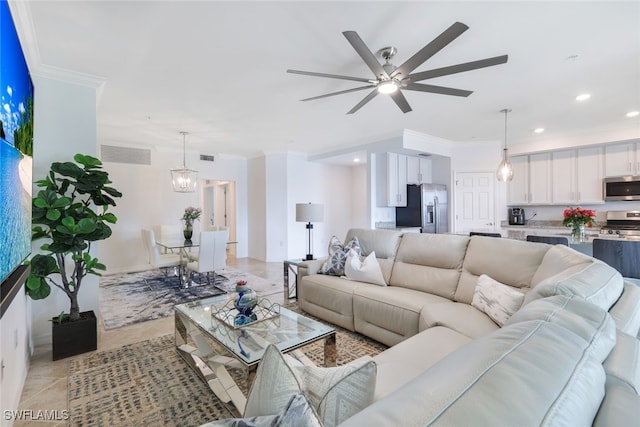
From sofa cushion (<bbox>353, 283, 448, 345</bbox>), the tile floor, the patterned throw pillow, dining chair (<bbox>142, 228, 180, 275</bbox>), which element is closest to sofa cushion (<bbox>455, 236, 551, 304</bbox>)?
sofa cushion (<bbox>353, 283, 448, 345</bbox>)

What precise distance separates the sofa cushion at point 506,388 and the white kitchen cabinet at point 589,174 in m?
6.16

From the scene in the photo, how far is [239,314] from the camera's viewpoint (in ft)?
7.09

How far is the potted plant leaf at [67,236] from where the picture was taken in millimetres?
2307

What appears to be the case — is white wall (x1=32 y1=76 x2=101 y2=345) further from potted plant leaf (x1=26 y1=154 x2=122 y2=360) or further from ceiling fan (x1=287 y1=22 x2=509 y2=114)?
ceiling fan (x1=287 y1=22 x2=509 y2=114)

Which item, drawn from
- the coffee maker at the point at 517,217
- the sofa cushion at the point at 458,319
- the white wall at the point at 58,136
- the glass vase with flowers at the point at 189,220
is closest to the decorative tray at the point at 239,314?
the sofa cushion at the point at 458,319

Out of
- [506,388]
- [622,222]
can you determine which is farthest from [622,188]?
[506,388]

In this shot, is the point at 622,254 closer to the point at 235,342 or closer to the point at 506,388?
the point at 506,388

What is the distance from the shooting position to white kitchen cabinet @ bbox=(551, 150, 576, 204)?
5.36m

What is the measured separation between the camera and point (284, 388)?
2.37ft

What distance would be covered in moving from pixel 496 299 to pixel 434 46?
1.74 meters

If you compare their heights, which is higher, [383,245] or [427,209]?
[427,209]

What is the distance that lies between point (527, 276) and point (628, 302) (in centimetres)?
106

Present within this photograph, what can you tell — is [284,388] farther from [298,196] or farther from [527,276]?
[298,196]

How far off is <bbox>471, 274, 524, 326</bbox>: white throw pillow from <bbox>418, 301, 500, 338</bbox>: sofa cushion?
53 mm
